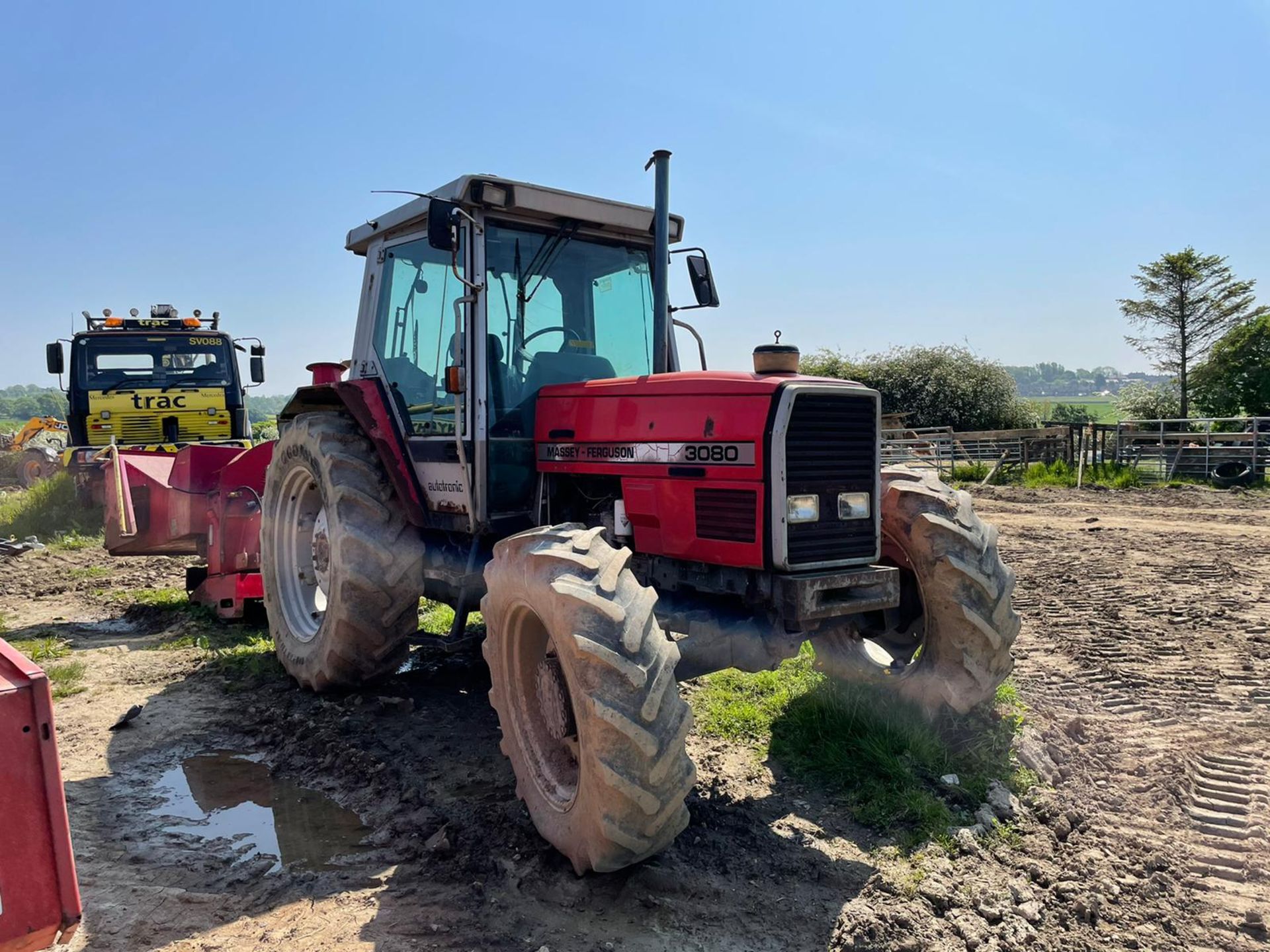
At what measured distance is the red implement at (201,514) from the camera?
6664 mm

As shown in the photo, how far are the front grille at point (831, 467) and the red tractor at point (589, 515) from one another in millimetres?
11

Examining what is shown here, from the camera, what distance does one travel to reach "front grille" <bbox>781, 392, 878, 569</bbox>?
359cm

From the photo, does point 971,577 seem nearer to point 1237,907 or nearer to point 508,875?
point 1237,907

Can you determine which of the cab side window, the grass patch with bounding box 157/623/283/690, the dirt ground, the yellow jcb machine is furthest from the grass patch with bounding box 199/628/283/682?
the yellow jcb machine

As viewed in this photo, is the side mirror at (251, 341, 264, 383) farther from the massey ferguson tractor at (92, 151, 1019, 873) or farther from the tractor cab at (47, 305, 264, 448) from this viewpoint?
the massey ferguson tractor at (92, 151, 1019, 873)

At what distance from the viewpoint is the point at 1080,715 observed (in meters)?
4.87

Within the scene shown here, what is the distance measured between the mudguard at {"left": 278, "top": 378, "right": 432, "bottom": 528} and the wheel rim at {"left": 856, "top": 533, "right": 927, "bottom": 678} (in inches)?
95.4

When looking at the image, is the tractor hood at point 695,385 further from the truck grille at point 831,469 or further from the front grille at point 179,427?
the front grille at point 179,427

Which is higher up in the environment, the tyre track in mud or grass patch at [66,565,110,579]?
grass patch at [66,565,110,579]

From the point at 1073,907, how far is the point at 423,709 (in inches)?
131

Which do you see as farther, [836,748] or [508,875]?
[836,748]

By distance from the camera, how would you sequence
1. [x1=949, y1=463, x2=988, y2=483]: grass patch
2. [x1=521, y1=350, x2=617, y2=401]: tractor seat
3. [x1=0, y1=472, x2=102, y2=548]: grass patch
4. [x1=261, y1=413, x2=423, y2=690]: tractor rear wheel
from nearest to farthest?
[x1=521, y1=350, x2=617, y2=401]: tractor seat → [x1=261, y1=413, x2=423, y2=690]: tractor rear wheel → [x1=0, y1=472, x2=102, y2=548]: grass patch → [x1=949, y1=463, x2=988, y2=483]: grass patch

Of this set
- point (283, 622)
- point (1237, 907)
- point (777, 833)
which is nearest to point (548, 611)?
point (777, 833)

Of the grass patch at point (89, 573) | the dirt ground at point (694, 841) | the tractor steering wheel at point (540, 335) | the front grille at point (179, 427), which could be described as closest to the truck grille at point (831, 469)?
the dirt ground at point (694, 841)
